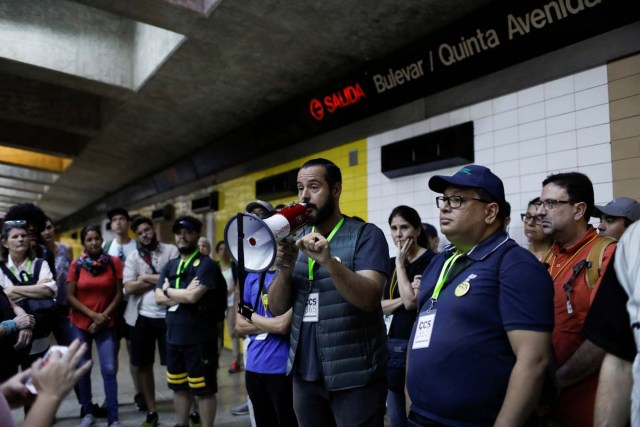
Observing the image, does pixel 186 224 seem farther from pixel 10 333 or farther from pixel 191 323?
pixel 10 333

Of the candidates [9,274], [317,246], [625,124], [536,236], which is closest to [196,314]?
[9,274]

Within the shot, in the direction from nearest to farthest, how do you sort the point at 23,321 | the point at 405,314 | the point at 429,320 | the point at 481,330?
the point at 481,330 < the point at 429,320 < the point at 23,321 < the point at 405,314

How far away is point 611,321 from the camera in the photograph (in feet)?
4.38

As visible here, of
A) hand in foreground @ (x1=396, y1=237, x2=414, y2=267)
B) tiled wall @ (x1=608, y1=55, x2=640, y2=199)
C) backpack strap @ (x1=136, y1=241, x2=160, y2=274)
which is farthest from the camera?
backpack strap @ (x1=136, y1=241, x2=160, y2=274)

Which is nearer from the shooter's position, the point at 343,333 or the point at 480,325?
the point at 480,325

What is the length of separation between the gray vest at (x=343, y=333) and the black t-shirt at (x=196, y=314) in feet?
5.61

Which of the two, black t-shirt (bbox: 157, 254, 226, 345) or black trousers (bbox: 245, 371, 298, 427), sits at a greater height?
black t-shirt (bbox: 157, 254, 226, 345)

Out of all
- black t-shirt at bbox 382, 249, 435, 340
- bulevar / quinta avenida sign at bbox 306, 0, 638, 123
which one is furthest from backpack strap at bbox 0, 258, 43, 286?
bulevar / quinta avenida sign at bbox 306, 0, 638, 123

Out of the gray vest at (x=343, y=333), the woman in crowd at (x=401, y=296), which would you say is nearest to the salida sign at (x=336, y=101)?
the woman in crowd at (x=401, y=296)

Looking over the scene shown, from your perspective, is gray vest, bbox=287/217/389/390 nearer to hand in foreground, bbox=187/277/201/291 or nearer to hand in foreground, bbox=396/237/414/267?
hand in foreground, bbox=396/237/414/267

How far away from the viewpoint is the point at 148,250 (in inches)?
185

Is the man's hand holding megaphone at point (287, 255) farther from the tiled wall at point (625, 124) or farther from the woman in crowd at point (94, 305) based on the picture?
the woman in crowd at point (94, 305)

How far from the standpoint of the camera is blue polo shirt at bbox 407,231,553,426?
1478 millimetres

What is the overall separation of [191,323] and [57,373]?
2394mm
